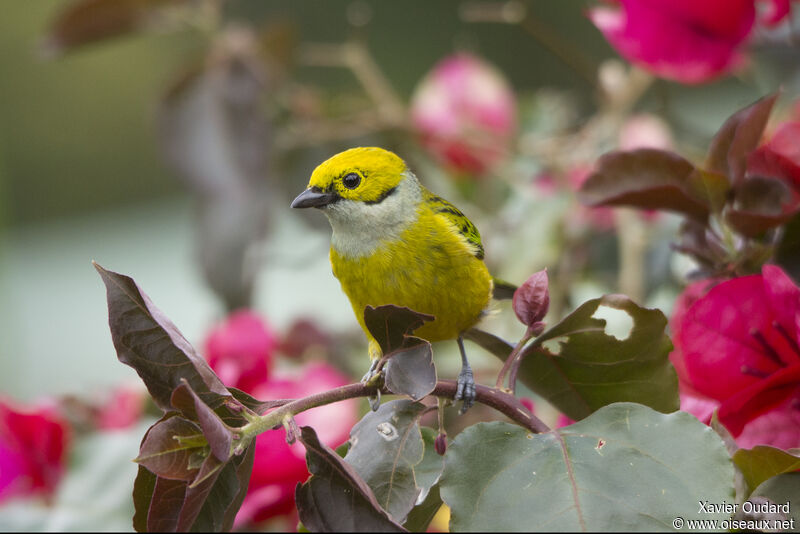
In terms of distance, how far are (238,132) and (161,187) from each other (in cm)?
329

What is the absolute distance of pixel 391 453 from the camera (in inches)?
19.0

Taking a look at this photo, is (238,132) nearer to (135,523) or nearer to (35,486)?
(35,486)

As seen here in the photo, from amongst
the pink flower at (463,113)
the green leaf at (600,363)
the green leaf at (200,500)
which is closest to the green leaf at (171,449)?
the green leaf at (200,500)

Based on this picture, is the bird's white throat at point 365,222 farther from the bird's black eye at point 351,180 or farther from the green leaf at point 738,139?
the green leaf at point 738,139

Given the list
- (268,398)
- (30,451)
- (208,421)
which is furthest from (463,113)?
(208,421)

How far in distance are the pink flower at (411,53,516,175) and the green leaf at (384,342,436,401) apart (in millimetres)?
940

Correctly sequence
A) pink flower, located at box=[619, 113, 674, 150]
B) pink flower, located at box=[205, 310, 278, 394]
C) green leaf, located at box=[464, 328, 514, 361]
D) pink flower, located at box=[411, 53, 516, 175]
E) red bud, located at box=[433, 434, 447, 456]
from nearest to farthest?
1. red bud, located at box=[433, 434, 447, 456]
2. green leaf, located at box=[464, 328, 514, 361]
3. pink flower, located at box=[205, 310, 278, 394]
4. pink flower, located at box=[619, 113, 674, 150]
5. pink flower, located at box=[411, 53, 516, 175]

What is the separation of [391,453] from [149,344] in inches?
5.9

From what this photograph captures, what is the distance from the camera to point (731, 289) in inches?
22.3

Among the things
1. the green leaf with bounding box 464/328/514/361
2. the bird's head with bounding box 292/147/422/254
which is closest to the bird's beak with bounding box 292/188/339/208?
the bird's head with bounding box 292/147/422/254

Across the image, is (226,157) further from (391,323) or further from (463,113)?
(391,323)

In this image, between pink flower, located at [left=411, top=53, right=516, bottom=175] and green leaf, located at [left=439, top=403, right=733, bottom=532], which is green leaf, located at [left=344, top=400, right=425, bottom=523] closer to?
green leaf, located at [left=439, top=403, right=733, bottom=532]

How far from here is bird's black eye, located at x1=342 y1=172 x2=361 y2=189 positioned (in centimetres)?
90

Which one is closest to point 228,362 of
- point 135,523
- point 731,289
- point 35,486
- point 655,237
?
point 35,486
